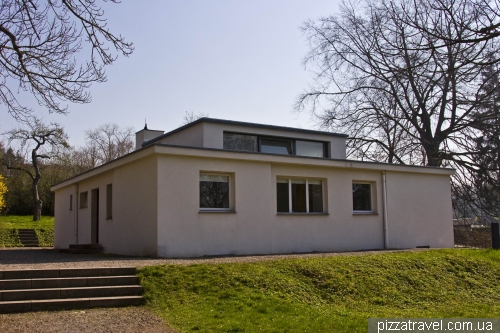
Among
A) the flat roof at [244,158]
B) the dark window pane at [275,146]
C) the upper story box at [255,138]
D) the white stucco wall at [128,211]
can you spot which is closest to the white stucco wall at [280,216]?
the flat roof at [244,158]

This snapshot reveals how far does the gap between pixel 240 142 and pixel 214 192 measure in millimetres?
3503

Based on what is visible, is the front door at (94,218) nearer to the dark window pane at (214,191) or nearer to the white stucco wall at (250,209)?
the white stucco wall at (250,209)

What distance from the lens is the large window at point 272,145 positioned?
19.7 m

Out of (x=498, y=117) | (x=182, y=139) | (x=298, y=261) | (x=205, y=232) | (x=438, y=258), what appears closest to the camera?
(x=298, y=261)

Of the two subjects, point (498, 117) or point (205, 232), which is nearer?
point (205, 232)

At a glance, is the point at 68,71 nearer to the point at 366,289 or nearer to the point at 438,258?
the point at 366,289

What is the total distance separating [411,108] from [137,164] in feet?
63.6

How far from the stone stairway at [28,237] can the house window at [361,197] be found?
21.1 metres

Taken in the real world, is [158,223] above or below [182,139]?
below

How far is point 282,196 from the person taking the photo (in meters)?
18.4

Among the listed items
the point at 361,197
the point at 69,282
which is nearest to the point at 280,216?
the point at 361,197

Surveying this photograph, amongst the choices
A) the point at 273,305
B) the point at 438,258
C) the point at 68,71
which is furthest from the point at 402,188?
the point at 68,71

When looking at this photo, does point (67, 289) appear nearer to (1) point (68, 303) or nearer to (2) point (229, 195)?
(1) point (68, 303)

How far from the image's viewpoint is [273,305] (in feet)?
31.0
